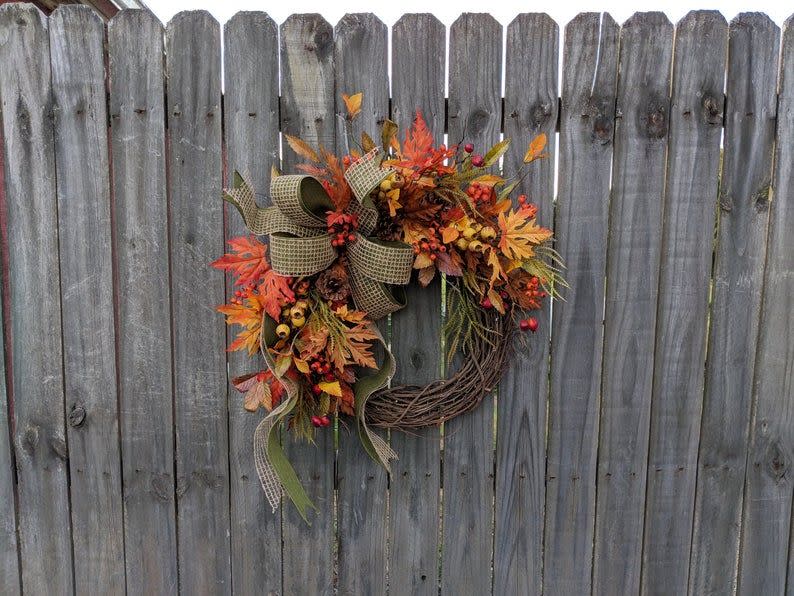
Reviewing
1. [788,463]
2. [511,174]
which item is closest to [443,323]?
[511,174]

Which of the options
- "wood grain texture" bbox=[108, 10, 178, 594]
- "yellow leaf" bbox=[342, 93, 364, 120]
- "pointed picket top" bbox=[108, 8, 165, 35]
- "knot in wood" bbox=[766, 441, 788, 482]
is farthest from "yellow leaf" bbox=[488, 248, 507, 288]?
"pointed picket top" bbox=[108, 8, 165, 35]

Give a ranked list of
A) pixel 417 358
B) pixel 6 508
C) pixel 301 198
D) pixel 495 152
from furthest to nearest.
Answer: pixel 6 508 < pixel 417 358 < pixel 495 152 < pixel 301 198

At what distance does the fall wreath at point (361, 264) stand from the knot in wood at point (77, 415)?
63 cm

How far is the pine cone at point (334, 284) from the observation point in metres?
1.80

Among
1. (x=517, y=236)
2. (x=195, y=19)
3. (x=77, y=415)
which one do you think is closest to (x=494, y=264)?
(x=517, y=236)

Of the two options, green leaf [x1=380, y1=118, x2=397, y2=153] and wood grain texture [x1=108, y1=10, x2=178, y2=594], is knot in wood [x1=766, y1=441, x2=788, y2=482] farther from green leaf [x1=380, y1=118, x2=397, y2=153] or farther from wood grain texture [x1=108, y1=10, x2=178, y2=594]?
wood grain texture [x1=108, y1=10, x2=178, y2=594]

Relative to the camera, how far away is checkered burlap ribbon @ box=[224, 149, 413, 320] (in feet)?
5.56

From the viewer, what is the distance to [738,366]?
79.4 inches

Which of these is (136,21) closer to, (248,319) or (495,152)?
(248,319)

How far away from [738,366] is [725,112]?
0.85 meters

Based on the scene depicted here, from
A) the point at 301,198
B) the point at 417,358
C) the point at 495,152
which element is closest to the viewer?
the point at 301,198

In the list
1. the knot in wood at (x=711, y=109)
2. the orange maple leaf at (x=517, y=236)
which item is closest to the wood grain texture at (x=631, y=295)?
the knot in wood at (x=711, y=109)

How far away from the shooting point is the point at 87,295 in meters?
2.02

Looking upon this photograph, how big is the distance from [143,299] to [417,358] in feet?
3.11
